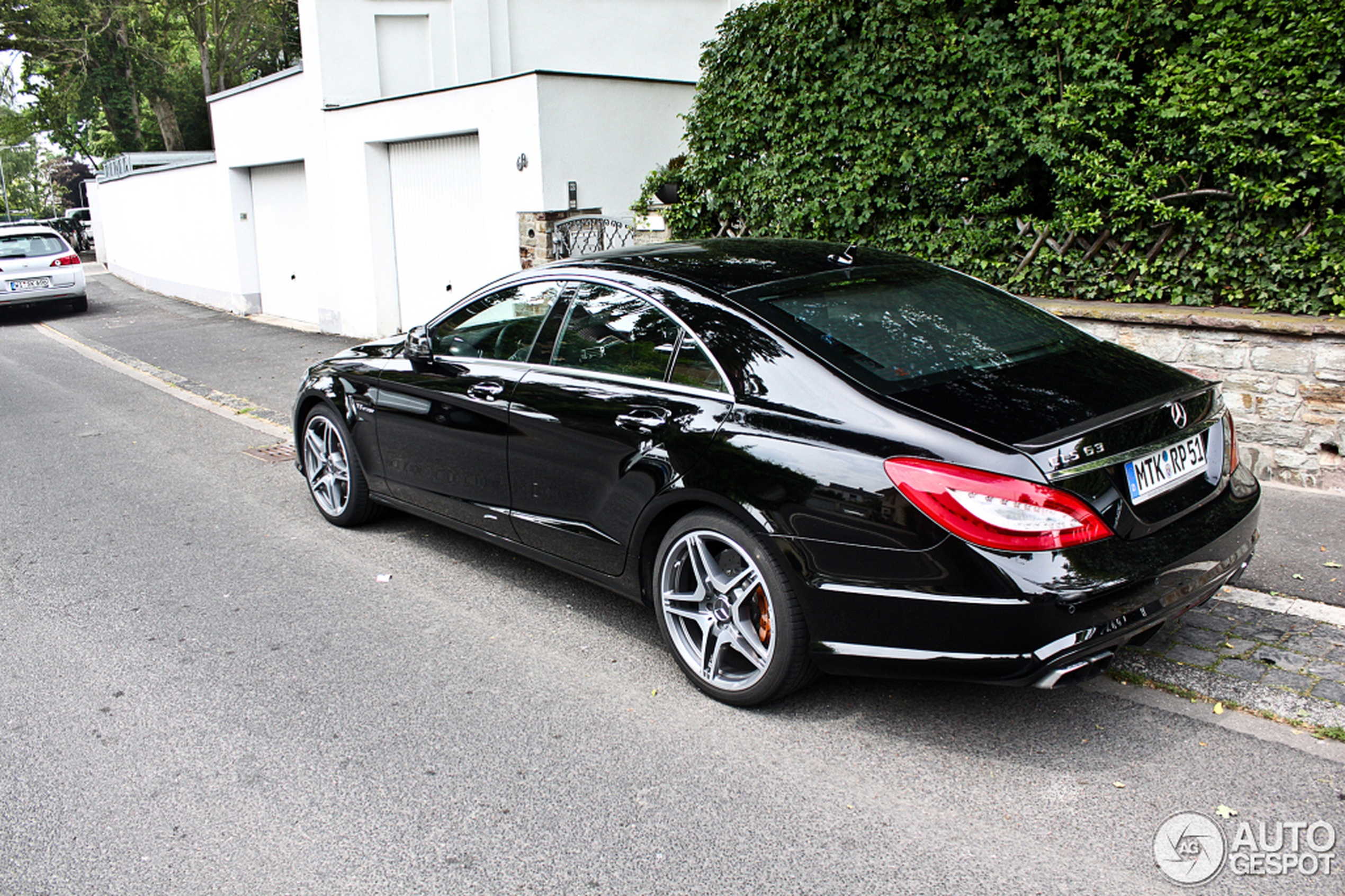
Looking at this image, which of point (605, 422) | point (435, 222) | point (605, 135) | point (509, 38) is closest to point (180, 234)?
point (509, 38)

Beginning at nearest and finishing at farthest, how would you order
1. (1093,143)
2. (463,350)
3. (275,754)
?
(275,754)
(463,350)
(1093,143)

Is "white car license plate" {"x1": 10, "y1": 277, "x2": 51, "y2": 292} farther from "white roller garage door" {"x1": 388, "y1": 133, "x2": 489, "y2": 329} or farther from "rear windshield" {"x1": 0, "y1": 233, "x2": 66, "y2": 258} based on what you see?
"white roller garage door" {"x1": 388, "y1": 133, "x2": 489, "y2": 329}

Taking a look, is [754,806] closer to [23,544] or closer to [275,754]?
[275,754]

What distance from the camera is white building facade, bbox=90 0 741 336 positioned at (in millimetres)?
11664

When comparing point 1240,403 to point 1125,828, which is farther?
point 1240,403

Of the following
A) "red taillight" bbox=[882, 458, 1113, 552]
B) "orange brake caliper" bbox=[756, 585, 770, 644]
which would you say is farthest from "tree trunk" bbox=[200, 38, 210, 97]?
"red taillight" bbox=[882, 458, 1113, 552]

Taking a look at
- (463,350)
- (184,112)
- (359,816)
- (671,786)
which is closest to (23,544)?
(463,350)

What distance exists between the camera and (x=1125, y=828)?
2.98 metres

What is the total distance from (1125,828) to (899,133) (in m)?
6.18

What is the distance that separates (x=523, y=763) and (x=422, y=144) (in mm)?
11382

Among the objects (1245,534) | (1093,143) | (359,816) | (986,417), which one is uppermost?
(1093,143)

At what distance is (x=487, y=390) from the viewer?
4.77 m

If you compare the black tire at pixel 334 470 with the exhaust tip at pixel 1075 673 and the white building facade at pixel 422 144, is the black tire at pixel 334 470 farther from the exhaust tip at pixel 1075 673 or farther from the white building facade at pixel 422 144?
the white building facade at pixel 422 144

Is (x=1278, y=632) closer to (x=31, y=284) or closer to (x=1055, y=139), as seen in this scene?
(x=1055, y=139)
